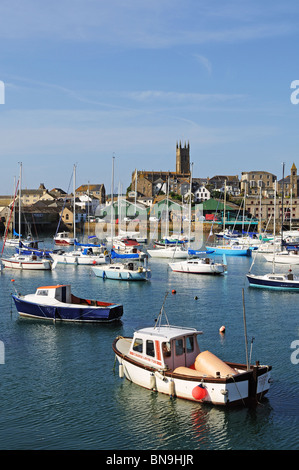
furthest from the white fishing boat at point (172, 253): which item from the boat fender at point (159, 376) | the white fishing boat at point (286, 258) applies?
the boat fender at point (159, 376)

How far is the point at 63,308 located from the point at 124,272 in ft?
62.3

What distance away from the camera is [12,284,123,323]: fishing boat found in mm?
34250

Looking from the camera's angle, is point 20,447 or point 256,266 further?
point 256,266

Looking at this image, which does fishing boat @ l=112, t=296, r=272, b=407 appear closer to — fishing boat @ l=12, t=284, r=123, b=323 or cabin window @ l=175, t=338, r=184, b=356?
cabin window @ l=175, t=338, r=184, b=356

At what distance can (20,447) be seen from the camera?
733 inches

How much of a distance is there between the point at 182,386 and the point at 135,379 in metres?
2.72

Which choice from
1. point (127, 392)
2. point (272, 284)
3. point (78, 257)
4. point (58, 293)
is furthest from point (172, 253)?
point (127, 392)

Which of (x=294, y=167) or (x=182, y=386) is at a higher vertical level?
(x=294, y=167)

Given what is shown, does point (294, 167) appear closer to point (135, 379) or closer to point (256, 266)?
point (256, 266)

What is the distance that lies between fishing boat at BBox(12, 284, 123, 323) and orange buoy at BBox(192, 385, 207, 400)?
13755 millimetres

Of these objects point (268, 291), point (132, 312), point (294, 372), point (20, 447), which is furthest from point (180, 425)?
point (268, 291)

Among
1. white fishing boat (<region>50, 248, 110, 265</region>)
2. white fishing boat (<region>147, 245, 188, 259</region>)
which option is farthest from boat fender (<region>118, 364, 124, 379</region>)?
white fishing boat (<region>147, 245, 188, 259</region>)

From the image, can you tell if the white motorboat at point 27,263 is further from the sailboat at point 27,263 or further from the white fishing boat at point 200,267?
the white fishing boat at point 200,267
